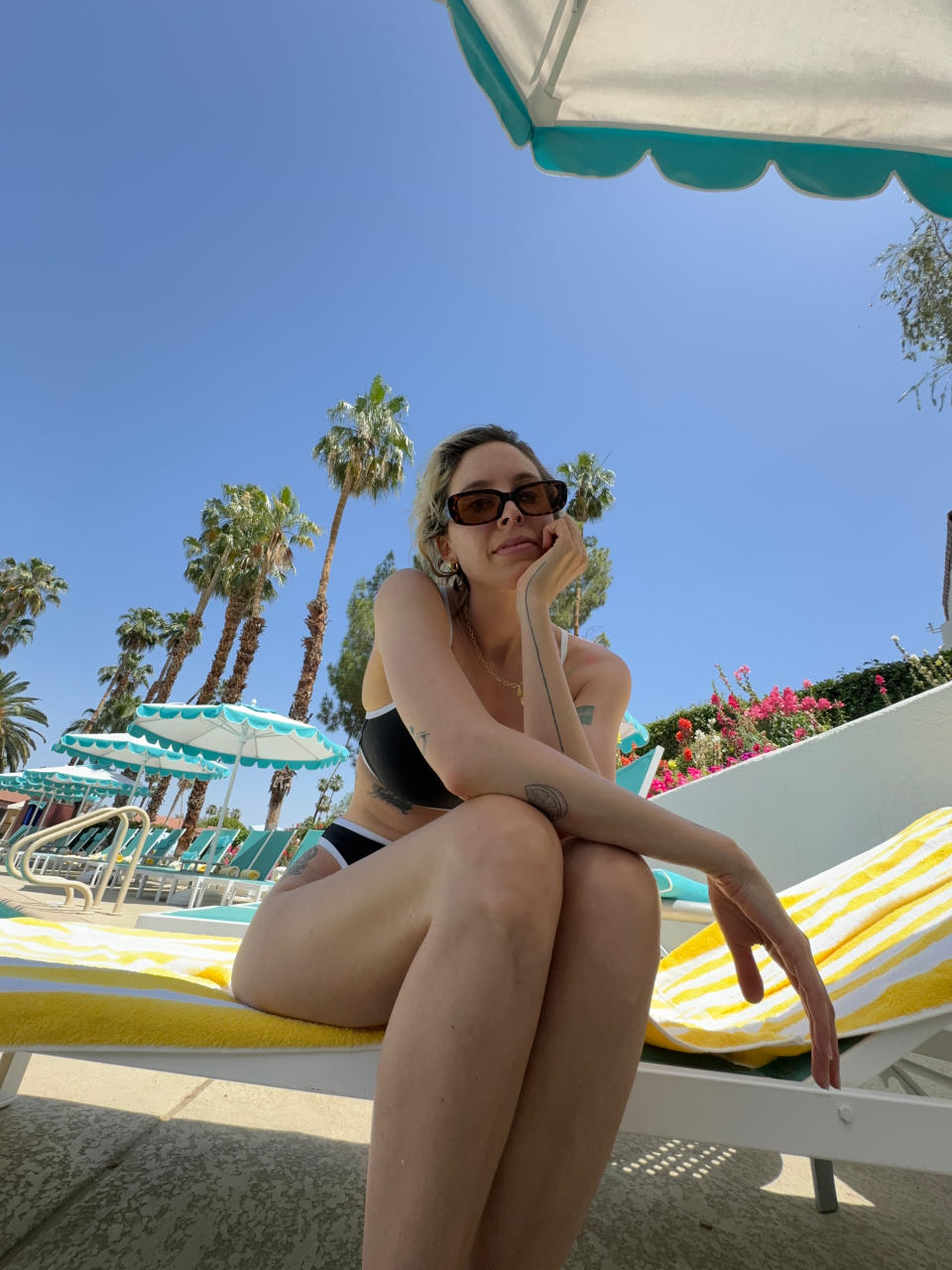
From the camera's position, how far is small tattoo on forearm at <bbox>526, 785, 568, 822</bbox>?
103 centimetres

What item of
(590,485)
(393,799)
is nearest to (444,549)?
(393,799)

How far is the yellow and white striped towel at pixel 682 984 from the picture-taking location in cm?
98

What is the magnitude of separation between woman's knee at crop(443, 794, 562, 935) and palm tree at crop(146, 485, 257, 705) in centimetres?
2389

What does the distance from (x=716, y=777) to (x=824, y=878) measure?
2.03 metres

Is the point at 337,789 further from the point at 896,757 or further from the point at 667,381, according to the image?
the point at 896,757

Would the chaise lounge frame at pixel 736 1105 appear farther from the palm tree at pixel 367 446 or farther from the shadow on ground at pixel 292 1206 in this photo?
the palm tree at pixel 367 446

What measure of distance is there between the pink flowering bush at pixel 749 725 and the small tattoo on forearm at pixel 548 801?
6317 millimetres

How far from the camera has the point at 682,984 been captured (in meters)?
2.07

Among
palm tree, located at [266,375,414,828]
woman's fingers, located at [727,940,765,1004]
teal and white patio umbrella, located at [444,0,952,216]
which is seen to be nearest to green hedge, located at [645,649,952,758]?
teal and white patio umbrella, located at [444,0,952,216]

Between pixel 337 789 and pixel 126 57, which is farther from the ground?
pixel 126 57

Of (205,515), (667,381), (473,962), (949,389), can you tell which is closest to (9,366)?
(205,515)

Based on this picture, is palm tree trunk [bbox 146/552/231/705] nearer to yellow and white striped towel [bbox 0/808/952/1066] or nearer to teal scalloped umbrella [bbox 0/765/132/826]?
teal scalloped umbrella [bbox 0/765/132/826]

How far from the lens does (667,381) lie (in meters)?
18.1

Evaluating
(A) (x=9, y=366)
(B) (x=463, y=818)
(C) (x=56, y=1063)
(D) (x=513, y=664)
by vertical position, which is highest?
(A) (x=9, y=366)
